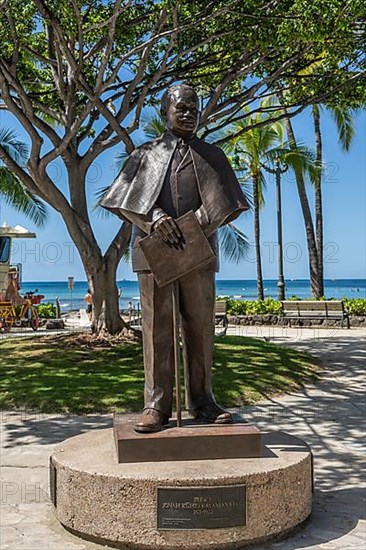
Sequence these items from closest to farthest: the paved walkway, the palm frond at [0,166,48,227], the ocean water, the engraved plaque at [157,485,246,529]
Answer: the engraved plaque at [157,485,246,529] < the paved walkway < the palm frond at [0,166,48,227] < the ocean water

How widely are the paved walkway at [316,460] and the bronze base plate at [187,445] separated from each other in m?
0.56

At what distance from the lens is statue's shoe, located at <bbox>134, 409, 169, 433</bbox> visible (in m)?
4.07

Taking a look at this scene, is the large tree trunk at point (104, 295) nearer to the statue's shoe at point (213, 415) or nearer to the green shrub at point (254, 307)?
the statue's shoe at point (213, 415)

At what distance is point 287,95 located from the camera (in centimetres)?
1380

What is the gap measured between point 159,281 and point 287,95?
1077 centimetres

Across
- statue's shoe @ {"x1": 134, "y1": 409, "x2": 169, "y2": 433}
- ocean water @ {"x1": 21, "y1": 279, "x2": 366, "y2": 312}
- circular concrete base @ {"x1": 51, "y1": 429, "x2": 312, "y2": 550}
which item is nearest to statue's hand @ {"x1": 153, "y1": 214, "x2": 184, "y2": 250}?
statue's shoe @ {"x1": 134, "y1": 409, "x2": 169, "y2": 433}

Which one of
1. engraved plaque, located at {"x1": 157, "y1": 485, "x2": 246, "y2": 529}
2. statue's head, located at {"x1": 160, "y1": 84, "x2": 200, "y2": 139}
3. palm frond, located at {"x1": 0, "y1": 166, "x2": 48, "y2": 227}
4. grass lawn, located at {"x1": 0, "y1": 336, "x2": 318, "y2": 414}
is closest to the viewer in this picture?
engraved plaque, located at {"x1": 157, "y1": 485, "x2": 246, "y2": 529}

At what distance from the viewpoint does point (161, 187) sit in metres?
4.27

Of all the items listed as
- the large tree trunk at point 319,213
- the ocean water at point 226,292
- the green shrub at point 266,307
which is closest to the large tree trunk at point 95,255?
the green shrub at point 266,307

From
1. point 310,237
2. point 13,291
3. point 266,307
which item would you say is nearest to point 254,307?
point 266,307

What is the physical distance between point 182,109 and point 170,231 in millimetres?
902

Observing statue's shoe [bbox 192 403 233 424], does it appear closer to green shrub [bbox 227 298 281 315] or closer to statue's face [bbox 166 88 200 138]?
statue's face [bbox 166 88 200 138]

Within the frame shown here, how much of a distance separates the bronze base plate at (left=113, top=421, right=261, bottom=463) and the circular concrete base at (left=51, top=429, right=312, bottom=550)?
0.05 metres

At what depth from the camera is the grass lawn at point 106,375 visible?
837 centimetres
